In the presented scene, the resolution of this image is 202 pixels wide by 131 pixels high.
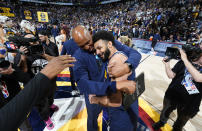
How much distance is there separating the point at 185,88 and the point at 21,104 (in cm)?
210

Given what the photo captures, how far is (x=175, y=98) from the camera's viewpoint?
5.85 feet

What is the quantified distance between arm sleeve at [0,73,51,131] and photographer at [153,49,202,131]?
68.4 inches

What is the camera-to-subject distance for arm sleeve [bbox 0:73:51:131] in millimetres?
588

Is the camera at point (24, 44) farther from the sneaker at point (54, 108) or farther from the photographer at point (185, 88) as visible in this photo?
the photographer at point (185, 88)

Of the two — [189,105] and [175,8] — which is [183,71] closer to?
[189,105]

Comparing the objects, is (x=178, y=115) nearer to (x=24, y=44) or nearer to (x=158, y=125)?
(x=158, y=125)

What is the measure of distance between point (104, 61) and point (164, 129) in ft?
7.14

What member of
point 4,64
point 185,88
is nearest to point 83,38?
point 4,64

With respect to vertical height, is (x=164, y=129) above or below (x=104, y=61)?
below

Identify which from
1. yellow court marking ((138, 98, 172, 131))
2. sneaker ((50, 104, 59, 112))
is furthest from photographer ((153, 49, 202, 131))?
sneaker ((50, 104, 59, 112))

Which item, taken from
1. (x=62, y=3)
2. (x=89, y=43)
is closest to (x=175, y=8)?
(x=89, y=43)

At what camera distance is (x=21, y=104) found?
626 millimetres

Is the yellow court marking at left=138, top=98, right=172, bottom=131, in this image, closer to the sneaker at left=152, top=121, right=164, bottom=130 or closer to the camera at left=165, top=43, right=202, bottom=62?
the sneaker at left=152, top=121, right=164, bottom=130

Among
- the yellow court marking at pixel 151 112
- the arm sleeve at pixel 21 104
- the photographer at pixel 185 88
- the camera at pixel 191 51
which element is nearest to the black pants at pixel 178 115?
the photographer at pixel 185 88
